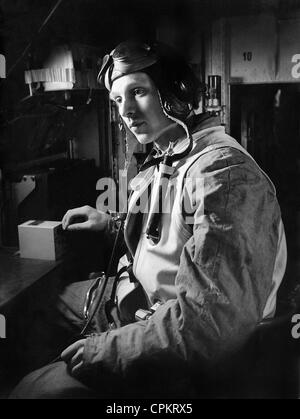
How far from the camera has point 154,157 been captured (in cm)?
139

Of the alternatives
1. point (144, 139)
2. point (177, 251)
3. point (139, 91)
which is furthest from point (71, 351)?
point (139, 91)

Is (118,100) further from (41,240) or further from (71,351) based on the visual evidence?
(71,351)

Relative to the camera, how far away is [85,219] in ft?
4.90

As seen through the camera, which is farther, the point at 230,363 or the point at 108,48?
the point at 108,48

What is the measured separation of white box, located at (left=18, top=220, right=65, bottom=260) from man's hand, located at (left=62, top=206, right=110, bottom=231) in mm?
33

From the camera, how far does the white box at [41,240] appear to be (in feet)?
4.79

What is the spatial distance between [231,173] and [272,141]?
1.02 feet

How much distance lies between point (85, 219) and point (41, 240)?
0.51ft

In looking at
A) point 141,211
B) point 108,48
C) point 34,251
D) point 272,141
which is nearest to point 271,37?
point 272,141

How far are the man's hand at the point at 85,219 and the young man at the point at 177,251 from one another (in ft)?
0.43

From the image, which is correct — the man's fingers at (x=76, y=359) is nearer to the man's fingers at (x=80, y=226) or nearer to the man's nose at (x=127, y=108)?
the man's fingers at (x=80, y=226)

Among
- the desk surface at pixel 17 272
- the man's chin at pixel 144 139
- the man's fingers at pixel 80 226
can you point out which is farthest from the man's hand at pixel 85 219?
the man's chin at pixel 144 139

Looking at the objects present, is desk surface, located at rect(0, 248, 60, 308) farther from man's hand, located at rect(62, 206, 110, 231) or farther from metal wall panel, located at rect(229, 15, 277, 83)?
metal wall panel, located at rect(229, 15, 277, 83)
